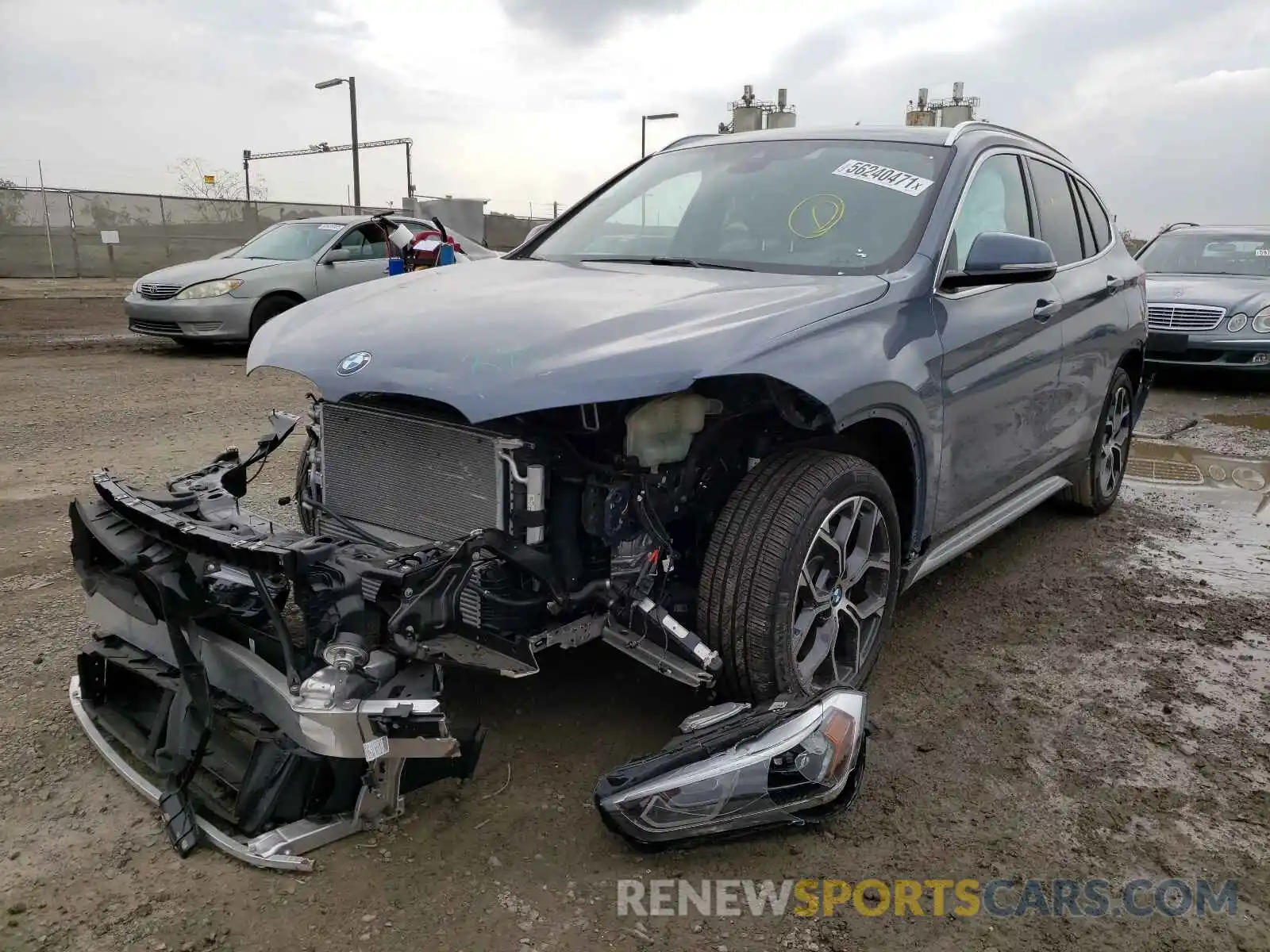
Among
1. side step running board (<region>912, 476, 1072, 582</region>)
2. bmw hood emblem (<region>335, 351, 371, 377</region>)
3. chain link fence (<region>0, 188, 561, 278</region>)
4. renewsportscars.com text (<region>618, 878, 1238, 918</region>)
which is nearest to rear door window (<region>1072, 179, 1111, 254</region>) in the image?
side step running board (<region>912, 476, 1072, 582</region>)

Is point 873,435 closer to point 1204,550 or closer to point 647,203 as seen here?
point 647,203

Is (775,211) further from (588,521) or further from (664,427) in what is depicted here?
(588,521)

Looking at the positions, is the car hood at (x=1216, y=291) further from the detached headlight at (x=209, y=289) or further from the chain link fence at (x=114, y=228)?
the chain link fence at (x=114, y=228)

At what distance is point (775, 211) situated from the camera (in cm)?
352

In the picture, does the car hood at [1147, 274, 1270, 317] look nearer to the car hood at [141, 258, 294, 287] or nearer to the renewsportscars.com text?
the renewsportscars.com text

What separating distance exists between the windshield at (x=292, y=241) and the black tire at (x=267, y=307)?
1.93ft

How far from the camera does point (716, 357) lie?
2.39 metres

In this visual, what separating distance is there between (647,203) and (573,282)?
1052 mm

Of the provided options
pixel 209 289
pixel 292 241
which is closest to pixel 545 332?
pixel 209 289

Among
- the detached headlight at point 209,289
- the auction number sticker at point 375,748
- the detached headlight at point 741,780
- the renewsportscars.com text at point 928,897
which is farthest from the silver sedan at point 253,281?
the renewsportscars.com text at point 928,897

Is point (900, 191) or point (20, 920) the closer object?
point (20, 920)

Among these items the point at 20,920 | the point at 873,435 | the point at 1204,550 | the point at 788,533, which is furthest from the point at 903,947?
the point at 1204,550

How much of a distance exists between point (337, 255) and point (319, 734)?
965 cm

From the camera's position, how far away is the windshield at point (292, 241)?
35.8ft
